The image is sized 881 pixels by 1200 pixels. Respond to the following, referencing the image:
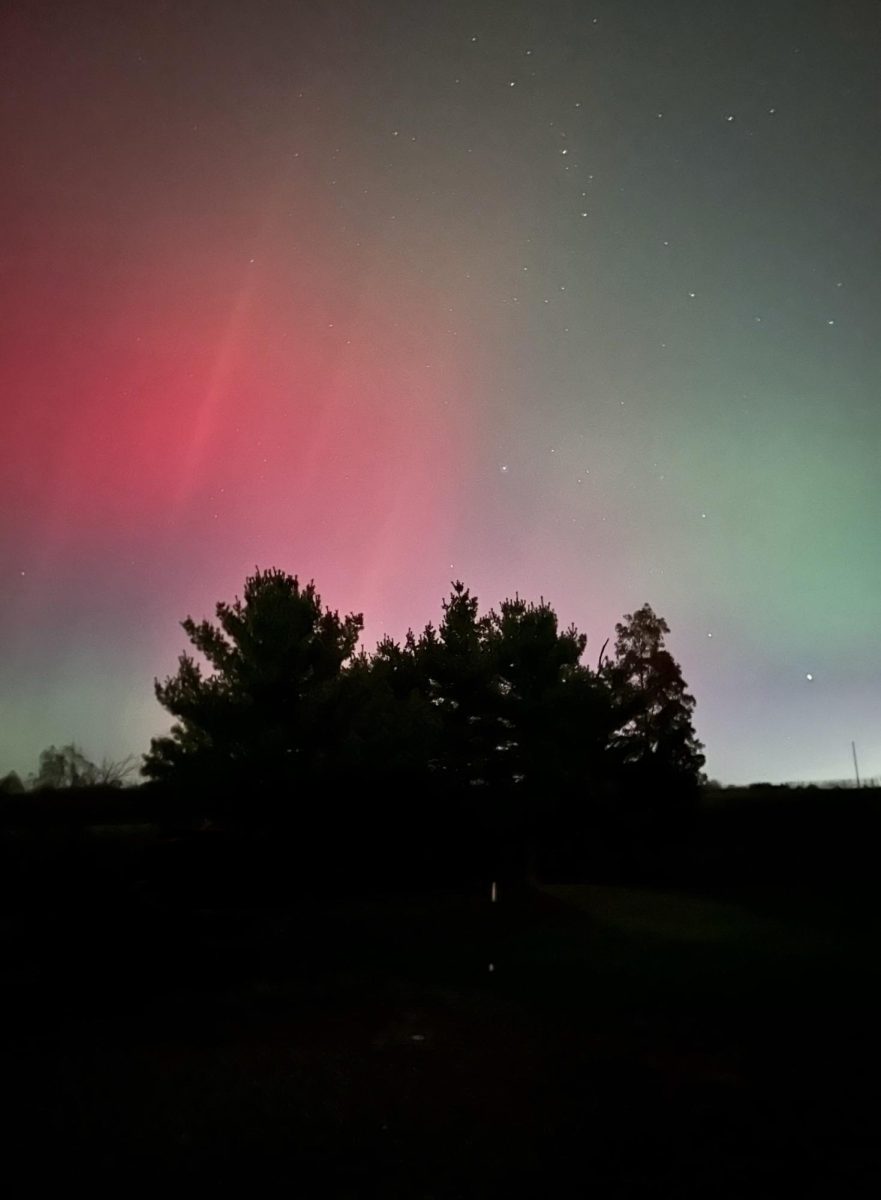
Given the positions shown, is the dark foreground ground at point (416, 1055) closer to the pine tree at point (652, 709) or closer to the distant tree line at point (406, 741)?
the distant tree line at point (406, 741)

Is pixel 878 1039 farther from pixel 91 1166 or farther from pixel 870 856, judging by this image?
pixel 870 856

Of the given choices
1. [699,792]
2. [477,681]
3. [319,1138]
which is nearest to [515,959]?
[319,1138]

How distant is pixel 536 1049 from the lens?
29.8 ft

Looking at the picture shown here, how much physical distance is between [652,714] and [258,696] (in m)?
25.8

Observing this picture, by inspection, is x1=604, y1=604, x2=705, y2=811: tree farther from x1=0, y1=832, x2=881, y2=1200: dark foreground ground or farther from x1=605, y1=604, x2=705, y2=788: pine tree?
x1=0, y1=832, x2=881, y2=1200: dark foreground ground

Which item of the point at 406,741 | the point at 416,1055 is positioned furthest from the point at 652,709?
the point at 416,1055

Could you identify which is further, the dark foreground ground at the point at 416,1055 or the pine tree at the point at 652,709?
the pine tree at the point at 652,709

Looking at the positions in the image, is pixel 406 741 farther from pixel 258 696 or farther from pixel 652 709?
pixel 652 709

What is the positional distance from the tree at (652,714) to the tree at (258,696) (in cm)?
1839

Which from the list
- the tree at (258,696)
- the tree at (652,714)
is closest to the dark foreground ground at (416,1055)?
the tree at (258,696)

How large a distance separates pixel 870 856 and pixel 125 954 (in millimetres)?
35139

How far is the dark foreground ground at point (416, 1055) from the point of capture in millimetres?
6016

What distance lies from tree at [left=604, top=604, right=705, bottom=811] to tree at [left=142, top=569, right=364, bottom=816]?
18386 millimetres

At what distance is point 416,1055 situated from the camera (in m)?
8.85
